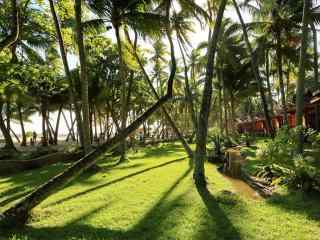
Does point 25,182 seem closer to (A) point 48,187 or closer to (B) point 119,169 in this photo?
(B) point 119,169

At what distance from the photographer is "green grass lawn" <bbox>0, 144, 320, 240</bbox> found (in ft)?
16.4

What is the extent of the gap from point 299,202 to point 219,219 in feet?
7.88

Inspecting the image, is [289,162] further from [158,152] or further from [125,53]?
[158,152]

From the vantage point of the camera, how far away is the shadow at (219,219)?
4.99 metres

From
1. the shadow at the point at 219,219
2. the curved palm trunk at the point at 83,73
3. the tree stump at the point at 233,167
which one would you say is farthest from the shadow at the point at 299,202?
the curved palm trunk at the point at 83,73

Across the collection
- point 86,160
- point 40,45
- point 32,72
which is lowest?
point 86,160

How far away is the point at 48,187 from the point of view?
17.3 feet

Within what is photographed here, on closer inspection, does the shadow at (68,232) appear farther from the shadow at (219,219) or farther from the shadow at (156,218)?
the shadow at (219,219)

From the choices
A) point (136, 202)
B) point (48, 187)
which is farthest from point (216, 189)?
point (48, 187)

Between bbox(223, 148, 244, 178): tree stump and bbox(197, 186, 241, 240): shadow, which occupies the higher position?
bbox(223, 148, 244, 178): tree stump

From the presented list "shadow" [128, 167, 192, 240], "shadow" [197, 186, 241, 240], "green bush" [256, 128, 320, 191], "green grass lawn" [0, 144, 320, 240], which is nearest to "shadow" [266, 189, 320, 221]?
"green grass lawn" [0, 144, 320, 240]

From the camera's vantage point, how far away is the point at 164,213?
6.11 metres

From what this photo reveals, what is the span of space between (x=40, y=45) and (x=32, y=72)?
8.56 meters

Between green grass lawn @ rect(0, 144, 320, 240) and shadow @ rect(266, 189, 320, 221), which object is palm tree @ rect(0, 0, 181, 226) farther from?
shadow @ rect(266, 189, 320, 221)
